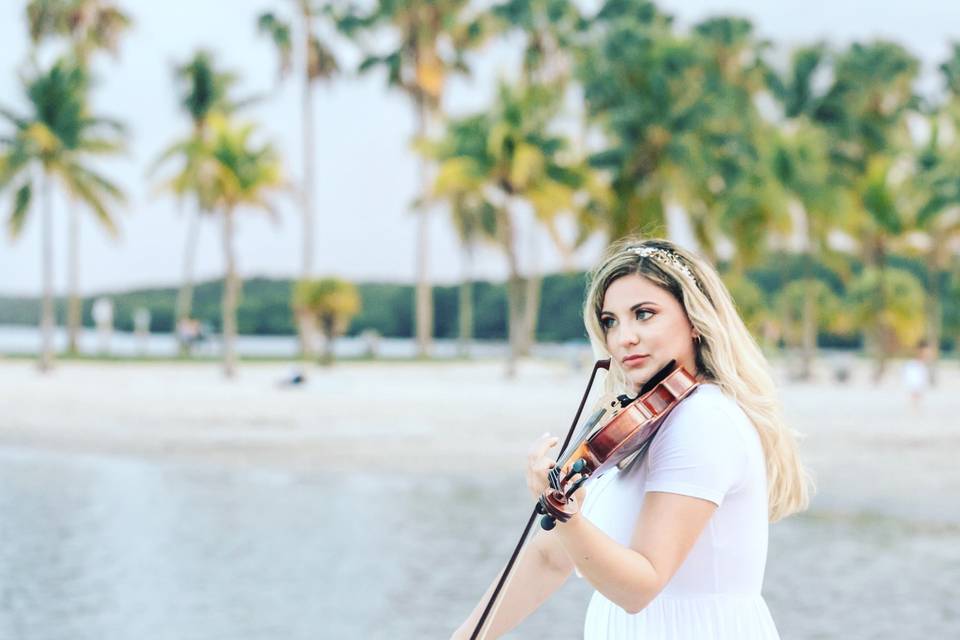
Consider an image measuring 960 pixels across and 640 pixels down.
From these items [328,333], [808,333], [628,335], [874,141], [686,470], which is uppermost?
[874,141]

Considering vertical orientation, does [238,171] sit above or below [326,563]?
above

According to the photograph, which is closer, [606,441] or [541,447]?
[541,447]

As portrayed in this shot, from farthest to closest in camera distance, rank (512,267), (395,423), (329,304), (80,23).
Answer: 1. (80,23)
2. (329,304)
3. (512,267)
4. (395,423)

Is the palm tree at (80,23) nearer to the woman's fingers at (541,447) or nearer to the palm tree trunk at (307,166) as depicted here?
the palm tree trunk at (307,166)

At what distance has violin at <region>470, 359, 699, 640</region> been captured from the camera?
2129 millimetres

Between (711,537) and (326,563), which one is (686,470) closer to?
(711,537)

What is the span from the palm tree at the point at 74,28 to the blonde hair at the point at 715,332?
2081 inches

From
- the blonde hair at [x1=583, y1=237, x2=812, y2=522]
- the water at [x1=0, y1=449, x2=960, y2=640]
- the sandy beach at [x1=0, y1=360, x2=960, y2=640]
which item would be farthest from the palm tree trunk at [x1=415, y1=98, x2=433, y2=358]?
the blonde hair at [x1=583, y1=237, x2=812, y2=522]

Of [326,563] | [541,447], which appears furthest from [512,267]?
[541,447]

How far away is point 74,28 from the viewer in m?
54.5

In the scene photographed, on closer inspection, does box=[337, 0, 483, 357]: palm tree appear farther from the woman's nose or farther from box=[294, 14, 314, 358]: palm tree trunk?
the woman's nose

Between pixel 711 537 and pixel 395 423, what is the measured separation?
2247cm

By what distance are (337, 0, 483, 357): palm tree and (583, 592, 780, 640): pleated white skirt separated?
5169 centimetres

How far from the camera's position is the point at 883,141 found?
2256 inches
